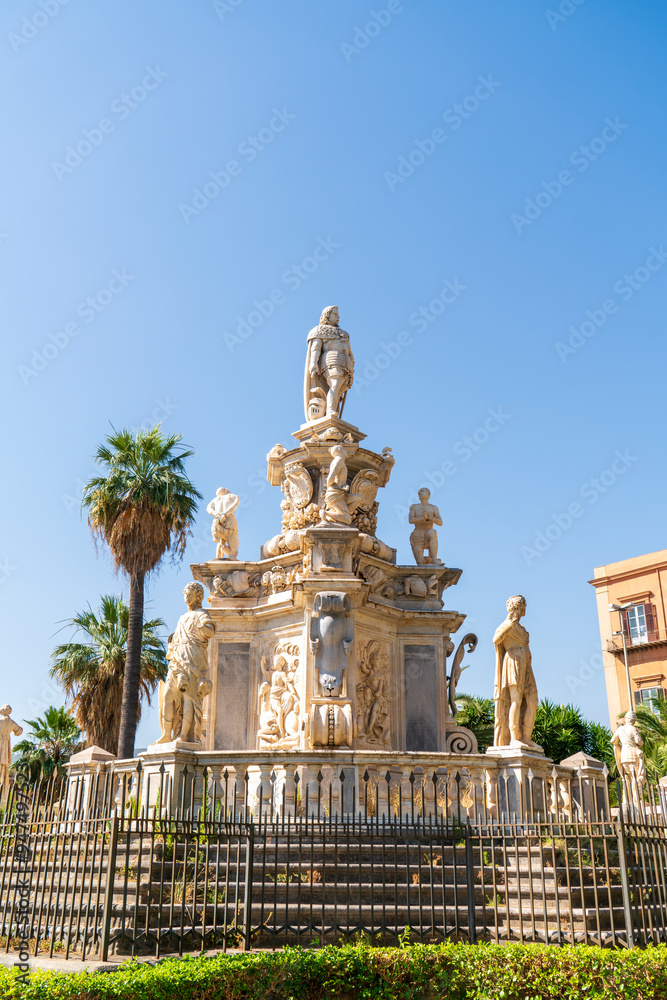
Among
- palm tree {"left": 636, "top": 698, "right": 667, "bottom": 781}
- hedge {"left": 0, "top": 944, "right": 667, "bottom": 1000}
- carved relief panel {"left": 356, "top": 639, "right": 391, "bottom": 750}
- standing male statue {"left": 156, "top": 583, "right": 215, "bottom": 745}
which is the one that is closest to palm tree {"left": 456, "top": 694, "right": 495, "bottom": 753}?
palm tree {"left": 636, "top": 698, "right": 667, "bottom": 781}

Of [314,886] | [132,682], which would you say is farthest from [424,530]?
[132,682]

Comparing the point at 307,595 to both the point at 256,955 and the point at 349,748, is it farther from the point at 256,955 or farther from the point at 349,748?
the point at 256,955

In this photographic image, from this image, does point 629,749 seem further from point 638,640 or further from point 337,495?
point 638,640

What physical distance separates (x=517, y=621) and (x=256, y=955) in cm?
692

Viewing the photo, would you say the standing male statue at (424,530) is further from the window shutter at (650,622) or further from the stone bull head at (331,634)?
the window shutter at (650,622)

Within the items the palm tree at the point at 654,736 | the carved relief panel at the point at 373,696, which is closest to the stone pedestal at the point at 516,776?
the carved relief panel at the point at 373,696

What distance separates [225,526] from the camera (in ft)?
54.6

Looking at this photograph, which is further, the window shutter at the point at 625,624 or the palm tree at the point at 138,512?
the window shutter at the point at 625,624

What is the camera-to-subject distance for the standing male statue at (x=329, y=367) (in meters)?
17.2

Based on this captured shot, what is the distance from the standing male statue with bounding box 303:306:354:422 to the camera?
17.2 m

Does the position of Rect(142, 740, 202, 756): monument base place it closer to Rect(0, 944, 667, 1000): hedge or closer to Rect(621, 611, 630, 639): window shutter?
Rect(0, 944, 667, 1000): hedge

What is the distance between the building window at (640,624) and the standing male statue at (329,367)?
2745cm

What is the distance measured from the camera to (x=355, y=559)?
1531 centimetres

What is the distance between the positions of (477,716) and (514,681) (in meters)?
22.2
